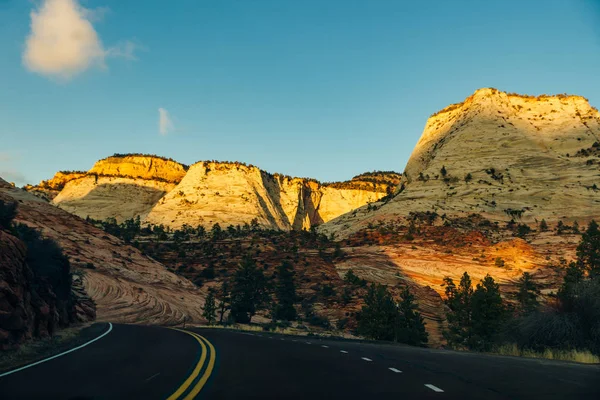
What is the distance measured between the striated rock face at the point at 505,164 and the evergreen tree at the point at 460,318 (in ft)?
107

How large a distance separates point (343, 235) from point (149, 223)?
53.6 metres

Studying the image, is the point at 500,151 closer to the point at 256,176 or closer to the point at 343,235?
the point at 343,235

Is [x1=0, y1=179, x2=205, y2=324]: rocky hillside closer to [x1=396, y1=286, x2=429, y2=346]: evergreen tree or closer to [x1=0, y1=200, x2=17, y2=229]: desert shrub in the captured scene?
[x1=0, y1=200, x2=17, y2=229]: desert shrub

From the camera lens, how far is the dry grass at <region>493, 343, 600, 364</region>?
14.4 m

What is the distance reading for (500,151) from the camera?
106312 mm

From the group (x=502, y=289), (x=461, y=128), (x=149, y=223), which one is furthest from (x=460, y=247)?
(x=149, y=223)

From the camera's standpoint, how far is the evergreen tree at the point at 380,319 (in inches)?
1714

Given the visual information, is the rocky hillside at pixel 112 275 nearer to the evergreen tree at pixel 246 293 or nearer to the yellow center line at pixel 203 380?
the evergreen tree at pixel 246 293

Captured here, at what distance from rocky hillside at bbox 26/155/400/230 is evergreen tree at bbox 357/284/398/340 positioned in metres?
74.6

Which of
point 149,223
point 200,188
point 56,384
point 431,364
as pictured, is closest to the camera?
point 56,384

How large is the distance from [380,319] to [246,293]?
57.4 ft

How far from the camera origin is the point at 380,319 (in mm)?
43969

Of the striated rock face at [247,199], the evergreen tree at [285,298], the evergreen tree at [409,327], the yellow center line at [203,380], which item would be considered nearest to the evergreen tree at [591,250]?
the evergreen tree at [409,327]

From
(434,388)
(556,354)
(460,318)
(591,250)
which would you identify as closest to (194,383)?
(434,388)
